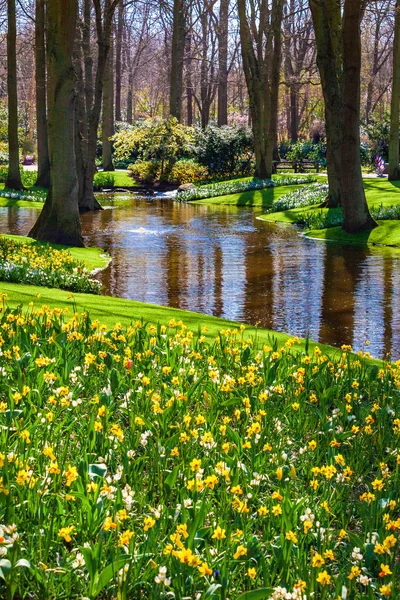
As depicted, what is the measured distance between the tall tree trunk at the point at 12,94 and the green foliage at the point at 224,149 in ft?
35.7

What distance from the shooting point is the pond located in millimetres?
10836

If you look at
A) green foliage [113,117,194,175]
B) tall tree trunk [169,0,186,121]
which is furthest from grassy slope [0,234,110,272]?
tall tree trunk [169,0,186,121]

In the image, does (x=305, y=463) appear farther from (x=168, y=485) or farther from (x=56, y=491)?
(x=56, y=491)

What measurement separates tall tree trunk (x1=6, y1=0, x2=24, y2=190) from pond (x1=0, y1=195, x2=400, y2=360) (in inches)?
226

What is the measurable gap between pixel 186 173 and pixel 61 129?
2301 cm

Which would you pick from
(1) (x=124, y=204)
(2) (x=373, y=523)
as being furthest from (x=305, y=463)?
(1) (x=124, y=204)

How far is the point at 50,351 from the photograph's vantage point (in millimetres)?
5758

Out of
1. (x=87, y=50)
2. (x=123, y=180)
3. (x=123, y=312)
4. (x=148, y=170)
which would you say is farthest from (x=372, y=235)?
(x=123, y=180)

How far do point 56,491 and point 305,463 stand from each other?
54.6 inches

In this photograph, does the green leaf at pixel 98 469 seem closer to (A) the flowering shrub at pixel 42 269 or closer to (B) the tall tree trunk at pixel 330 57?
(A) the flowering shrub at pixel 42 269

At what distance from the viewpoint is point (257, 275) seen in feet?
48.0

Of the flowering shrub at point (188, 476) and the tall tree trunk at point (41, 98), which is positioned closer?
the flowering shrub at point (188, 476)

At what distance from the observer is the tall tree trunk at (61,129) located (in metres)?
15.4

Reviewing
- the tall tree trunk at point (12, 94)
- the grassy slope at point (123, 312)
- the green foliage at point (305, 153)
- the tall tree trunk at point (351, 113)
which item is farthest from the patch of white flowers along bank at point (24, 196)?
Answer: the grassy slope at point (123, 312)
